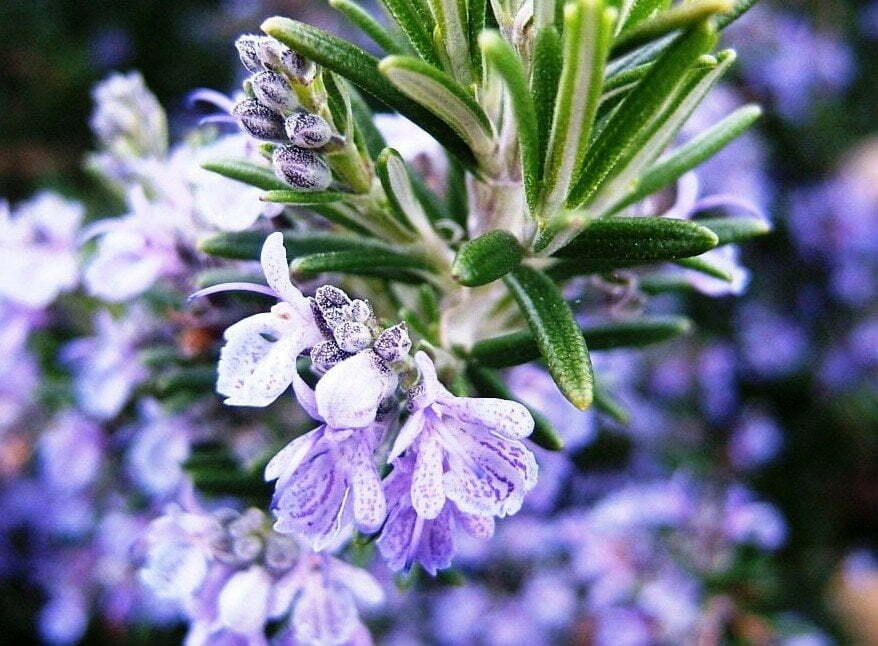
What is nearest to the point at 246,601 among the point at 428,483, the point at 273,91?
the point at 428,483

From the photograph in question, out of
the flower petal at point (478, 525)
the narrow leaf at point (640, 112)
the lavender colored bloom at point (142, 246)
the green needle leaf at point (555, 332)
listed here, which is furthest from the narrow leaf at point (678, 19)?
the lavender colored bloom at point (142, 246)

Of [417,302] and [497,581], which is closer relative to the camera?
[417,302]

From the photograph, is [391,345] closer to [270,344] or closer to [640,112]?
[270,344]

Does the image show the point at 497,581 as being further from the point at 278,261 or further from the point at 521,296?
the point at 278,261

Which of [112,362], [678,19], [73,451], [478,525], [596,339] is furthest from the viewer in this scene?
[73,451]

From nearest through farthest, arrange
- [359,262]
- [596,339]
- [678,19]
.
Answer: [678,19], [359,262], [596,339]

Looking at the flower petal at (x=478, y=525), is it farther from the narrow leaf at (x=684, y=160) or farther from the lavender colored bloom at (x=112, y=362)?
the lavender colored bloom at (x=112, y=362)

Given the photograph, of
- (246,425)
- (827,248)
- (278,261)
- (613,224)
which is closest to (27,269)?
(246,425)

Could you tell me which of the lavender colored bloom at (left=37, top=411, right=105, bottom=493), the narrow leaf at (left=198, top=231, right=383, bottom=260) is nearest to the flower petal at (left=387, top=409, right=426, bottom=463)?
the narrow leaf at (left=198, top=231, right=383, bottom=260)
